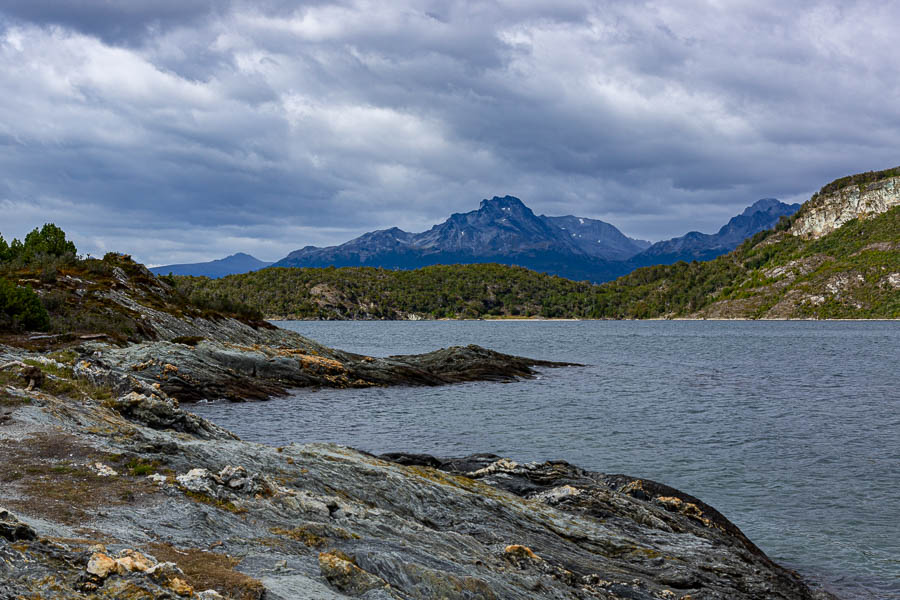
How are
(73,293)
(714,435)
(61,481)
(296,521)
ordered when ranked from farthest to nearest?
1. (73,293)
2. (714,435)
3. (296,521)
4. (61,481)

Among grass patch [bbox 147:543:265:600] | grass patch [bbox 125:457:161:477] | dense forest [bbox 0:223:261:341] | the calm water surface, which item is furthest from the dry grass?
dense forest [bbox 0:223:261:341]

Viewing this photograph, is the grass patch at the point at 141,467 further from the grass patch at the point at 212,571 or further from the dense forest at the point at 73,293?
the dense forest at the point at 73,293

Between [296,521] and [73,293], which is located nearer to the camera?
[296,521]

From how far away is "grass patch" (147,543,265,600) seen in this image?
692 centimetres

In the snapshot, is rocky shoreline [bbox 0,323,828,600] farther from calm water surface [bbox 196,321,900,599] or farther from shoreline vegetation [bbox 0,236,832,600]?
calm water surface [bbox 196,321,900,599]

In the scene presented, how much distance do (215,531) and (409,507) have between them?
204 inches

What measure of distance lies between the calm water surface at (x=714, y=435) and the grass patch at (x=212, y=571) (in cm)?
1480

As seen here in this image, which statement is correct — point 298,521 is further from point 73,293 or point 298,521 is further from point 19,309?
point 73,293

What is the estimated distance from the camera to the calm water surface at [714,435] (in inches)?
734

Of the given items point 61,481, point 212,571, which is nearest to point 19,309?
point 61,481

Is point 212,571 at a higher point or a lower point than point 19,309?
lower

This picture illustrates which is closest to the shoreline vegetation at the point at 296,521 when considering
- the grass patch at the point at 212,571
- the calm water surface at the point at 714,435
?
the grass patch at the point at 212,571

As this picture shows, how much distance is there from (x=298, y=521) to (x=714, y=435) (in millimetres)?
28330

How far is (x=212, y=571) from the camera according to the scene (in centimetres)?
752
